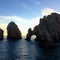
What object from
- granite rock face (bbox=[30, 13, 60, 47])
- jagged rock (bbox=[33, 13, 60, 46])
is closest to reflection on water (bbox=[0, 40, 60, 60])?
granite rock face (bbox=[30, 13, 60, 47])

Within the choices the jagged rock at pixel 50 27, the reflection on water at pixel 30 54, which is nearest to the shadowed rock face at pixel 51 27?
the jagged rock at pixel 50 27

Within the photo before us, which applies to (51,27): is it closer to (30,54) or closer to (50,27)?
(50,27)

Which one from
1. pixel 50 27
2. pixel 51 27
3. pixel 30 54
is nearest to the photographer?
pixel 30 54

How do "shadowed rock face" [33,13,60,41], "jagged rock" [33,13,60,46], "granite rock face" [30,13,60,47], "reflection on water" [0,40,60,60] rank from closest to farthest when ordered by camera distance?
"reflection on water" [0,40,60,60], "granite rock face" [30,13,60,47], "jagged rock" [33,13,60,46], "shadowed rock face" [33,13,60,41]

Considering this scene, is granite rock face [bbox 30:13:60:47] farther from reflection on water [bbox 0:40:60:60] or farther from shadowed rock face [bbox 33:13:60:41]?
reflection on water [bbox 0:40:60:60]

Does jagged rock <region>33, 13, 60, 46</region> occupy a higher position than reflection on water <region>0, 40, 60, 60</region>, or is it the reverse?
jagged rock <region>33, 13, 60, 46</region>

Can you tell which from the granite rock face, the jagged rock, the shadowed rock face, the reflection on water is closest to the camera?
the reflection on water

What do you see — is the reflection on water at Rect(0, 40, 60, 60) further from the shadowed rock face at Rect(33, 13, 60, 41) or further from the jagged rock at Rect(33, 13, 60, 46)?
the shadowed rock face at Rect(33, 13, 60, 41)

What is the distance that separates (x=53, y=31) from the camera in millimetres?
182750

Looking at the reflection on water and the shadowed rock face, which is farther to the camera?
the shadowed rock face

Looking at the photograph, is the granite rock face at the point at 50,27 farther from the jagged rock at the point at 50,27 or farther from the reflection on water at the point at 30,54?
the reflection on water at the point at 30,54

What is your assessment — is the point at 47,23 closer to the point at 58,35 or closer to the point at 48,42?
the point at 58,35

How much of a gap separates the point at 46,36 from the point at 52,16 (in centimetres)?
8851

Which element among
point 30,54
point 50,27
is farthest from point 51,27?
point 30,54
